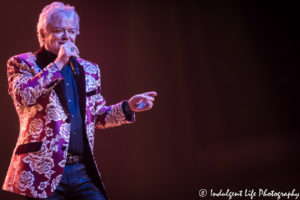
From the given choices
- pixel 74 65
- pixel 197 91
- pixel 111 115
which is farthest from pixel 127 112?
pixel 197 91

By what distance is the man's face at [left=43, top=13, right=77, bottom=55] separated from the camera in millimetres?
1518

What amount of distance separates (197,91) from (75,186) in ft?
6.13

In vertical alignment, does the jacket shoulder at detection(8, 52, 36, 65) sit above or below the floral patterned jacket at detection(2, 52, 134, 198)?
above

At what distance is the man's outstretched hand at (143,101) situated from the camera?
1620 millimetres

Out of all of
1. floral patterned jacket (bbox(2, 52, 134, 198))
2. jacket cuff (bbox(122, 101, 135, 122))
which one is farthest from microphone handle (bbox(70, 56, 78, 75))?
jacket cuff (bbox(122, 101, 135, 122))

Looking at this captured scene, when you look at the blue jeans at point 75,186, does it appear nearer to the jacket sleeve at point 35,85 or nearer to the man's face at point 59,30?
the jacket sleeve at point 35,85

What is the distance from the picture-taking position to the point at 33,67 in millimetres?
1468

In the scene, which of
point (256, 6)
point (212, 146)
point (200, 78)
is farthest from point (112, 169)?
point (256, 6)

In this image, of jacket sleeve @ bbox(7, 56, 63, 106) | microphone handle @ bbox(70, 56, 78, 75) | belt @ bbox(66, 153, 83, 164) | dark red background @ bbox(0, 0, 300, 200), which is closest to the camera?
jacket sleeve @ bbox(7, 56, 63, 106)

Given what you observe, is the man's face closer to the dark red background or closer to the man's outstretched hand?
the man's outstretched hand

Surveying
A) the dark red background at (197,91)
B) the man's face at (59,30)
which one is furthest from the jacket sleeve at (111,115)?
the dark red background at (197,91)

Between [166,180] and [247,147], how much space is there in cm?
78

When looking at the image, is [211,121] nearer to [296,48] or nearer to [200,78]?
[200,78]

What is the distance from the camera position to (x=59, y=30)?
4.99ft
